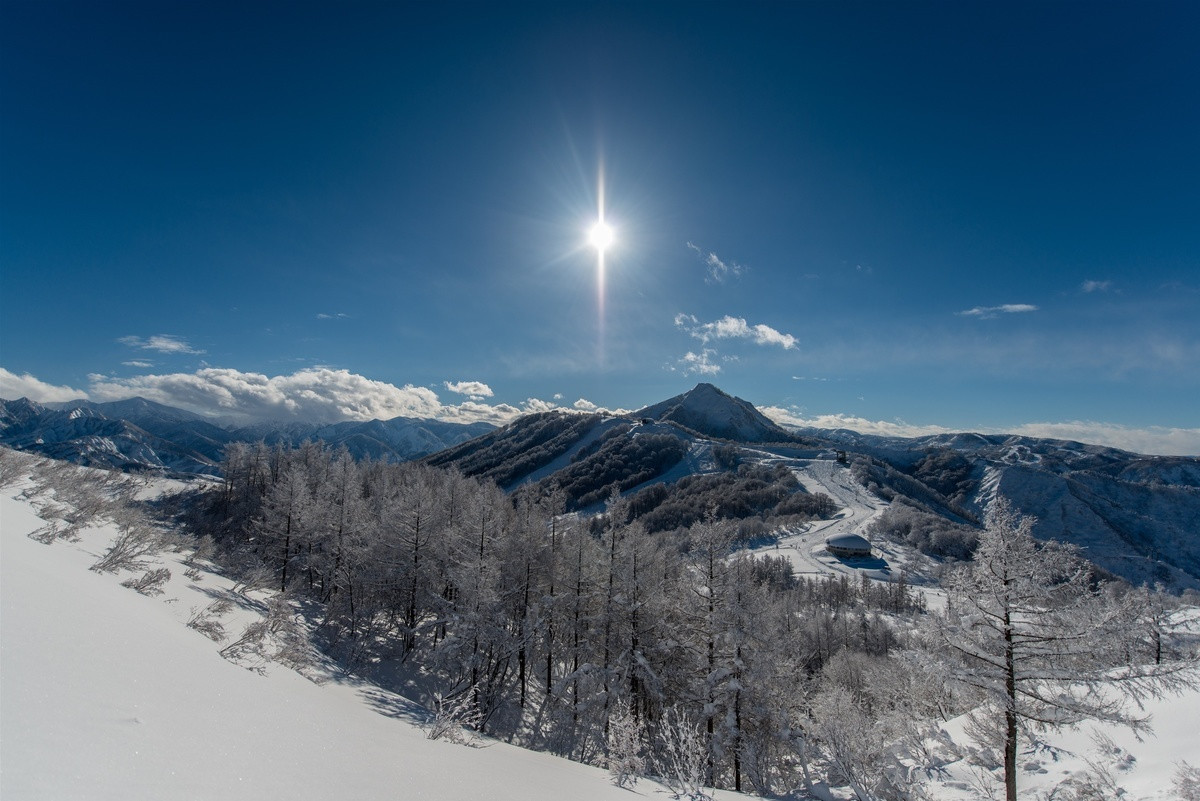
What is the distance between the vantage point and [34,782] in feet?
8.10

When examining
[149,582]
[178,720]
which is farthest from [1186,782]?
[149,582]

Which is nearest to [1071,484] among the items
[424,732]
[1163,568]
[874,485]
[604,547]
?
[1163,568]

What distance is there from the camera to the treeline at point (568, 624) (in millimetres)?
18609

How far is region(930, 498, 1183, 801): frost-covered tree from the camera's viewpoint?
10805 mm

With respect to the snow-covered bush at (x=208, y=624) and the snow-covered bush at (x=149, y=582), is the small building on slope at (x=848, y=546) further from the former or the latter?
the snow-covered bush at (x=149, y=582)

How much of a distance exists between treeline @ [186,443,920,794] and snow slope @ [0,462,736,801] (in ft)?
22.3

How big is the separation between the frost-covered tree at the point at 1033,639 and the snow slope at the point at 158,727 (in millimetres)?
9962

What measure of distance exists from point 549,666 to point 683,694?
871cm

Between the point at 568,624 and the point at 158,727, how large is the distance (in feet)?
78.1

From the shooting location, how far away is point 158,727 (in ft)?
11.7

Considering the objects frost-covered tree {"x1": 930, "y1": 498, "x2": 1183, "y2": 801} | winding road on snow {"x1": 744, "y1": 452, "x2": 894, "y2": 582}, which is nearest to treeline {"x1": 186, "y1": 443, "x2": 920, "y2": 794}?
frost-covered tree {"x1": 930, "y1": 498, "x2": 1183, "y2": 801}

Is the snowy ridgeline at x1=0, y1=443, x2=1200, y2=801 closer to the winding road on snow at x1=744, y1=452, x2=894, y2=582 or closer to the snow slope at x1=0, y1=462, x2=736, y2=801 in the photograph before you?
the snow slope at x1=0, y1=462, x2=736, y2=801

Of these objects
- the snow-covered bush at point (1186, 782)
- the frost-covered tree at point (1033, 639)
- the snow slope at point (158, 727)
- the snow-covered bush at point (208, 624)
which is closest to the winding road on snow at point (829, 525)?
the snow-covered bush at point (1186, 782)

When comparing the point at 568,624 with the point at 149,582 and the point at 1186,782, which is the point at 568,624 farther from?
the point at 1186,782
